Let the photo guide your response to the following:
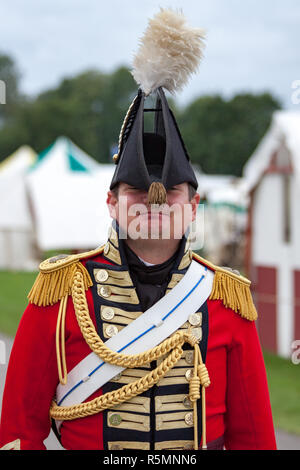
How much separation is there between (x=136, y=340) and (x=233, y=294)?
37 cm

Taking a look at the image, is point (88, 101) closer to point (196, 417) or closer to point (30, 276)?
point (30, 276)

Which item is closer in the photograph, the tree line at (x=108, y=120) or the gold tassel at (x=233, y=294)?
the gold tassel at (x=233, y=294)

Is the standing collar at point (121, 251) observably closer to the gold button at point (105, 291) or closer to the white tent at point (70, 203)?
the gold button at point (105, 291)

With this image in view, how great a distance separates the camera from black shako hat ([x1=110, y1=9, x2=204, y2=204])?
207cm

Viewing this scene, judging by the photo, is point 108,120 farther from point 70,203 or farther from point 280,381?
point 280,381

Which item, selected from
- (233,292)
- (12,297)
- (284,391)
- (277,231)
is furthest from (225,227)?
(233,292)

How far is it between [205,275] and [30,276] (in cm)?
1524

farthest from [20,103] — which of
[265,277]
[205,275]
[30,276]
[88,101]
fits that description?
[205,275]

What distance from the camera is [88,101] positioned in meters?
69.2

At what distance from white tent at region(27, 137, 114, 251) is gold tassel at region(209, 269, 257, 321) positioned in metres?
11.2

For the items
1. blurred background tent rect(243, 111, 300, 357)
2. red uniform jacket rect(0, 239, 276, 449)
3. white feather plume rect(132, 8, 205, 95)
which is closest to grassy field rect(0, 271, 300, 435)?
blurred background tent rect(243, 111, 300, 357)

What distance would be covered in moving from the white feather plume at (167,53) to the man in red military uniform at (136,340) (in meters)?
0.03

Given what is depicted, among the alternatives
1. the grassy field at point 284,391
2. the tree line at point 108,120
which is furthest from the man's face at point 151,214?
the tree line at point 108,120

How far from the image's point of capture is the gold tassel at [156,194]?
6.63 ft
